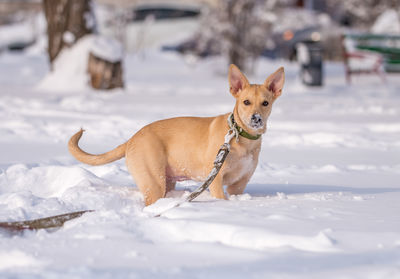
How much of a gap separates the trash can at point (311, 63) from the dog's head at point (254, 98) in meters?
9.71

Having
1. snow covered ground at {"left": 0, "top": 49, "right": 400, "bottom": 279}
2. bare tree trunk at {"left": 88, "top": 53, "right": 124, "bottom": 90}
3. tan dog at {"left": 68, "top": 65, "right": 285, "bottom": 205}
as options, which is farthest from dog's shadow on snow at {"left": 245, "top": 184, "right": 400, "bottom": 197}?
bare tree trunk at {"left": 88, "top": 53, "right": 124, "bottom": 90}

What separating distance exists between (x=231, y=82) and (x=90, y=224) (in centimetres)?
134

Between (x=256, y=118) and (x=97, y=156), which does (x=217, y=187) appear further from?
(x=97, y=156)

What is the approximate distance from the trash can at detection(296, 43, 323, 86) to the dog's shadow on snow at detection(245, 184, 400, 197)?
9360mm

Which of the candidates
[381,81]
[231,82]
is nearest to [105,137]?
A: [231,82]

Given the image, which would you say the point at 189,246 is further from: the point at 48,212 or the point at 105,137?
the point at 105,137

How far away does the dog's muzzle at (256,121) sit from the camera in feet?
11.0

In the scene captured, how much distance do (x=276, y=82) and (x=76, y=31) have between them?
368 inches

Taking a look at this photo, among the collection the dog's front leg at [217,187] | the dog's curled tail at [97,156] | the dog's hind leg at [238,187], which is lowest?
the dog's hind leg at [238,187]

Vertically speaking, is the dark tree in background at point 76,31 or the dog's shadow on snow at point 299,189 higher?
the dark tree in background at point 76,31

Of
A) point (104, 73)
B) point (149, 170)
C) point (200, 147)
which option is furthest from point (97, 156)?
point (104, 73)

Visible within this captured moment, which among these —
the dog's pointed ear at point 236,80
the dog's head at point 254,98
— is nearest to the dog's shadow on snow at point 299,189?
the dog's head at point 254,98

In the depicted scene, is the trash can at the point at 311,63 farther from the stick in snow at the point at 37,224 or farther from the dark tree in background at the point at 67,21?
the stick in snow at the point at 37,224

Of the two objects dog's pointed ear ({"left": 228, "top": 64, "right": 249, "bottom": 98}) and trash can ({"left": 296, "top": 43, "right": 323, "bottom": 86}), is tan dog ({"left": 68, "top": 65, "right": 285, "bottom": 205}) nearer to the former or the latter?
dog's pointed ear ({"left": 228, "top": 64, "right": 249, "bottom": 98})
